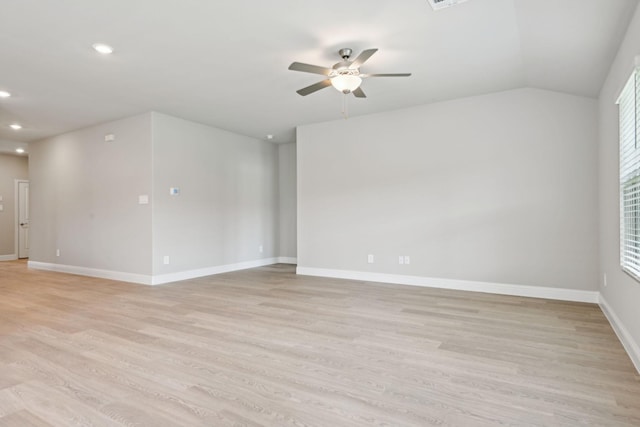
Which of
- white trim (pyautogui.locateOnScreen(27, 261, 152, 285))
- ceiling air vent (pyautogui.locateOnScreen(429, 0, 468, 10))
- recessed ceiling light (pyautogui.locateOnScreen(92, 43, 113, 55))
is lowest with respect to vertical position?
white trim (pyautogui.locateOnScreen(27, 261, 152, 285))

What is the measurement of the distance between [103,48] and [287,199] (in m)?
5.02

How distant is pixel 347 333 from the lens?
3191 millimetres

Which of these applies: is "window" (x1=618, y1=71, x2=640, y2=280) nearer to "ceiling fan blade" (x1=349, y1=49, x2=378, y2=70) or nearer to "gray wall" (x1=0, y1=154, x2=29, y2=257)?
"ceiling fan blade" (x1=349, y1=49, x2=378, y2=70)

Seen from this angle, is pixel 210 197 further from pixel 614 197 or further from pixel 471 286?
pixel 614 197

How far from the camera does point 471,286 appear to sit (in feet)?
16.2

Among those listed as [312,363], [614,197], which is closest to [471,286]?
[614,197]

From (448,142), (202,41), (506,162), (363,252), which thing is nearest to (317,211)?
(363,252)

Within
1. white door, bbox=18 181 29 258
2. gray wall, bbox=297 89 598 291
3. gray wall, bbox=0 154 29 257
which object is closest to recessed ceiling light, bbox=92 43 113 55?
gray wall, bbox=297 89 598 291

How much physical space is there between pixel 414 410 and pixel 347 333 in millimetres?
1299

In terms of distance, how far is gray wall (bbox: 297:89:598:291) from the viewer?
440 cm

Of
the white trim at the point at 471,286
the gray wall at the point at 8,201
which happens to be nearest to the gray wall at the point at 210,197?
the white trim at the point at 471,286

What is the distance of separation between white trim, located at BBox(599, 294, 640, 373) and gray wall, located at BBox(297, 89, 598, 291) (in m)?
0.77

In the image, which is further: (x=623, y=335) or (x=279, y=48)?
(x=279, y=48)

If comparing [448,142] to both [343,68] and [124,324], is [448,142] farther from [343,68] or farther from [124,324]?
[124,324]
